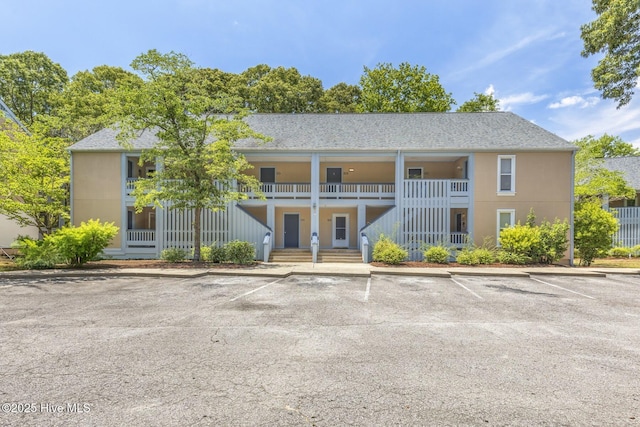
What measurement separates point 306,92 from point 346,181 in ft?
61.0

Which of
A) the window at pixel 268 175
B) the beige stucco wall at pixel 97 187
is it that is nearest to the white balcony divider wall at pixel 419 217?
the window at pixel 268 175

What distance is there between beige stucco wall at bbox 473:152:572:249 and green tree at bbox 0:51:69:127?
3946cm

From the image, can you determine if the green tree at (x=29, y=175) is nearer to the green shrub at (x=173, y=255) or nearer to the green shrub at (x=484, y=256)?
the green shrub at (x=173, y=255)

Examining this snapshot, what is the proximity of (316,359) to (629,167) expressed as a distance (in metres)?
35.6

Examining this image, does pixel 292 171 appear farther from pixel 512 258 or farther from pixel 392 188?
pixel 512 258

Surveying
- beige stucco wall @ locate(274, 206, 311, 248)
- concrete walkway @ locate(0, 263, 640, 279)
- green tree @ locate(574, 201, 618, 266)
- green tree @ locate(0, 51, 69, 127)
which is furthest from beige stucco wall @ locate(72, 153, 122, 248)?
green tree @ locate(574, 201, 618, 266)

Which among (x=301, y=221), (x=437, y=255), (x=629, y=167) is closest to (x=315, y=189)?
(x=301, y=221)

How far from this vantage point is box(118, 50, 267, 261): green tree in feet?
44.3

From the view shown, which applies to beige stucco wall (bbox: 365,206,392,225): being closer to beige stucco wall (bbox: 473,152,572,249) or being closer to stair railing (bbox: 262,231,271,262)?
beige stucco wall (bbox: 473,152,572,249)

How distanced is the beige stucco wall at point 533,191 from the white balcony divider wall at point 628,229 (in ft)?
31.8

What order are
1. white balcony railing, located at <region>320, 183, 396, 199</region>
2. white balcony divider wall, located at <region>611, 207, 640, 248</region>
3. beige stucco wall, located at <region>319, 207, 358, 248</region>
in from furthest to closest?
white balcony divider wall, located at <region>611, 207, 640, 248</region> < beige stucco wall, located at <region>319, 207, 358, 248</region> < white balcony railing, located at <region>320, 183, 396, 199</region>

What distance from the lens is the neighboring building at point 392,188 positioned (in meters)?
16.6

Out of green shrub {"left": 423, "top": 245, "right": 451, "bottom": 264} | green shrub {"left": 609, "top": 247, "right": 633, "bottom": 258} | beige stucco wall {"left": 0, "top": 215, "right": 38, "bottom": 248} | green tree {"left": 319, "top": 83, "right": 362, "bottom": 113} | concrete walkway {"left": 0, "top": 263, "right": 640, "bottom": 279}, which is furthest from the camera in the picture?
green tree {"left": 319, "top": 83, "right": 362, "bottom": 113}

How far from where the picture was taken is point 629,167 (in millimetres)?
27016
